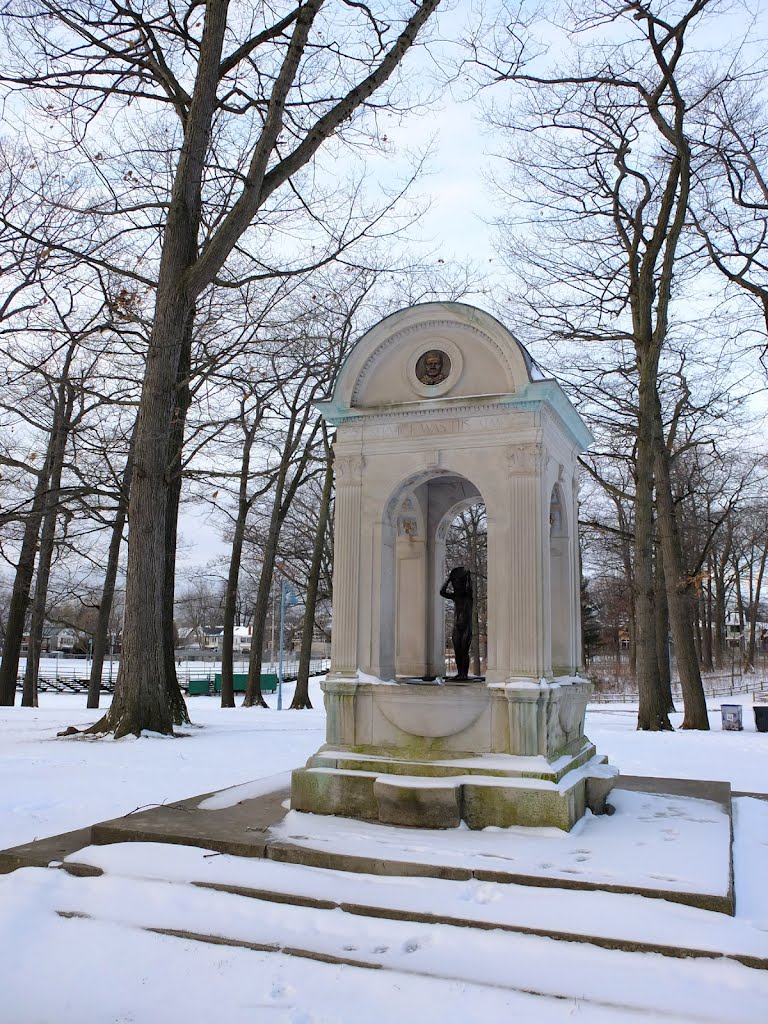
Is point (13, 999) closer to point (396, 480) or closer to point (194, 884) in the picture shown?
point (194, 884)

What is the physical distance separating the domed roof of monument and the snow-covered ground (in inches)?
145

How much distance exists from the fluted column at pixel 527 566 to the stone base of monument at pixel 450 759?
0.74 ft

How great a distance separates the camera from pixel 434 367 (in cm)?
737

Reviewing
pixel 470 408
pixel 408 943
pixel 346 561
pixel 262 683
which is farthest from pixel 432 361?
pixel 262 683

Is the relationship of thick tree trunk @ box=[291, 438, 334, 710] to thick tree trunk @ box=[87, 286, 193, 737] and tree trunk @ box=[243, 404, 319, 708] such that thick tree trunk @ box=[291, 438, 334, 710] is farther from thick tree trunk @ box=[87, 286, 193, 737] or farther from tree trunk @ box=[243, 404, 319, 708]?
thick tree trunk @ box=[87, 286, 193, 737]

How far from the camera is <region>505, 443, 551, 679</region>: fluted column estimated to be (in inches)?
261

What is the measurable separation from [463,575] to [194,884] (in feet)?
11.6

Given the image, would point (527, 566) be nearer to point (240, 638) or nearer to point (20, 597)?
point (20, 597)

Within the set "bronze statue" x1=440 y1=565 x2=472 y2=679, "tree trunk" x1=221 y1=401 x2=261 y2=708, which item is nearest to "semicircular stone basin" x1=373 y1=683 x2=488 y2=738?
"bronze statue" x1=440 y1=565 x2=472 y2=679

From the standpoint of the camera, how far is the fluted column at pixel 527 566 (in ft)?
21.8

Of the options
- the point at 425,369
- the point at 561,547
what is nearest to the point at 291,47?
the point at 425,369

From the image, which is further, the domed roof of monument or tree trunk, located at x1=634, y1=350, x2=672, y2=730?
tree trunk, located at x1=634, y1=350, x2=672, y2=730

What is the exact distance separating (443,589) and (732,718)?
12346 millimetres

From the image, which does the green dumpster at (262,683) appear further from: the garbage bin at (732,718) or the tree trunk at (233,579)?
the garbage bin at (732,718)
